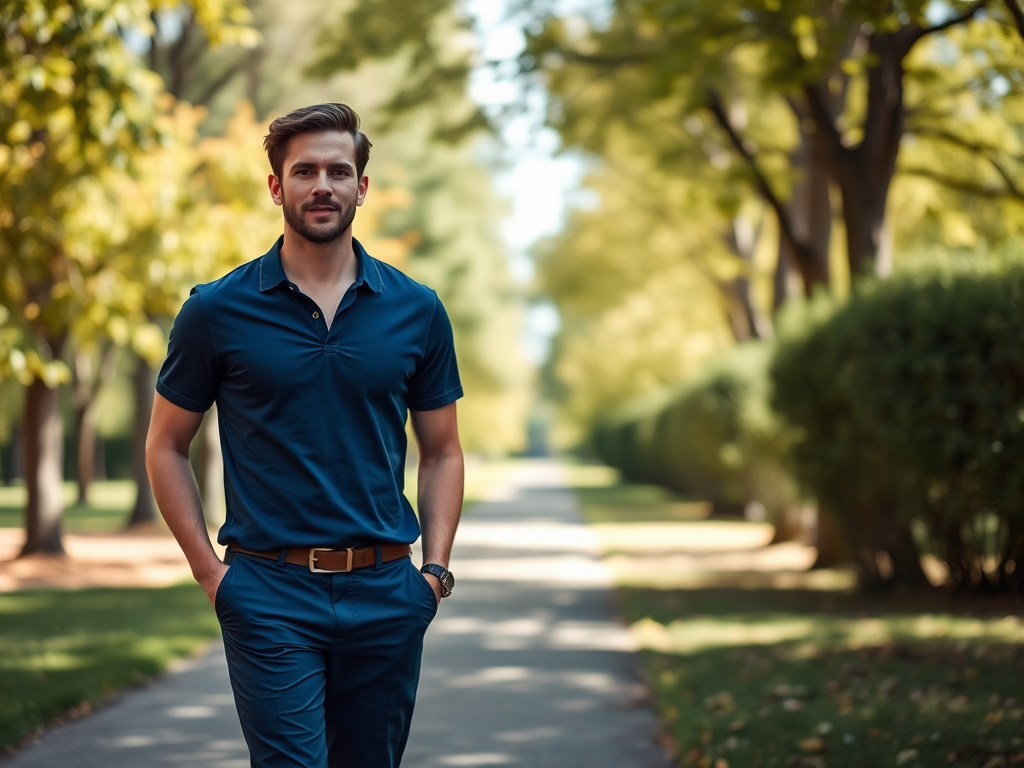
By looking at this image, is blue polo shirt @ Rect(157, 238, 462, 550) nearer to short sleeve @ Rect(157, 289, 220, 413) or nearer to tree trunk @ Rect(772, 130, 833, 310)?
short sleeve @ Rect(157, 289, 220, 413)

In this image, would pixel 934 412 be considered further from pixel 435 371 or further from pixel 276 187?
pixel 276 187

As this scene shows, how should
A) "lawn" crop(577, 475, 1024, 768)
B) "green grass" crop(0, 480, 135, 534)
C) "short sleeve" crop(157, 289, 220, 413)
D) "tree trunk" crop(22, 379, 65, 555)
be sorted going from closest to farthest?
"short sleeve" crop(157, 289, 220, 413)
"lawn" crop(577, 475, 1024, 768)
"tree trunk" crop(22, 379, 65, 555)
"green grass" crop(0, 480, 135, 534)

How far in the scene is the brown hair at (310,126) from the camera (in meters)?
3.27

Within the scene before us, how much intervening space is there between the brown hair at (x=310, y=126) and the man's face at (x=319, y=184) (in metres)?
0.02

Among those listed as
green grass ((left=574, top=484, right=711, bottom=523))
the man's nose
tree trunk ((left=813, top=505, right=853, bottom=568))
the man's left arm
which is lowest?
green grass ((left=574, top=484, right=711, bottom=523))

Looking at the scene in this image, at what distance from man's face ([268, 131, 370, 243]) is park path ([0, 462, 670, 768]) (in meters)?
3.59

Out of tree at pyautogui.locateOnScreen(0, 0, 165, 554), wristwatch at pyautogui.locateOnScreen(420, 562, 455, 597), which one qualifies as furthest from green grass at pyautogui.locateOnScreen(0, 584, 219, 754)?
wristwatch at pyautogui.locateOnScreen(420, 562, 455, 597)

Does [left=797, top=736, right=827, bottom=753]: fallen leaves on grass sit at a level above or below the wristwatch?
below

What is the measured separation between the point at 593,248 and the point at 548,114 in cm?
1358

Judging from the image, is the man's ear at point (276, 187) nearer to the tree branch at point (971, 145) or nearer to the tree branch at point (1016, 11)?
the tree branch at point (1016, 11)

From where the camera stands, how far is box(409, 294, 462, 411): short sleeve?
3.46m

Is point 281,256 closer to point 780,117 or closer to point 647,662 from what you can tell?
point 647,662

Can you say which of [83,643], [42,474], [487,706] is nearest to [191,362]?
[487,706]

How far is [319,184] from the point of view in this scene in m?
3.24
